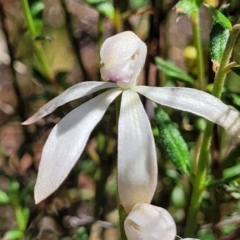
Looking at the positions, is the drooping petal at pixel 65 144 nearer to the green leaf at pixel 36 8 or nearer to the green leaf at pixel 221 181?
the green leaf at pixel 221 181

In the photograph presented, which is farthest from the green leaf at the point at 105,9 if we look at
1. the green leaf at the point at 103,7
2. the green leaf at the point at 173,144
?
the green leaf at the point at 173,144

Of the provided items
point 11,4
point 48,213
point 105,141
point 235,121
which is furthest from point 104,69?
point 11,4

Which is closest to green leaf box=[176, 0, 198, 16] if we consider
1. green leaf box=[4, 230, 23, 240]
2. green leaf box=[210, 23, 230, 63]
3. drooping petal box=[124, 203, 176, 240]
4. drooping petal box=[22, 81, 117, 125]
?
green leaf box=[210, 23, 230, 63]

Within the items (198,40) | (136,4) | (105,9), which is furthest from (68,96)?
(136,4)

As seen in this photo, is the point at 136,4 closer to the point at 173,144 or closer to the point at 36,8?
the point at 36,8

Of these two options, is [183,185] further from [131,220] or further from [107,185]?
[131,220]

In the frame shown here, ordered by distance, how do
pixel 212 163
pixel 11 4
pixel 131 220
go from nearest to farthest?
pixel 131 220 < pixel 212 163 < pixel 11 4
